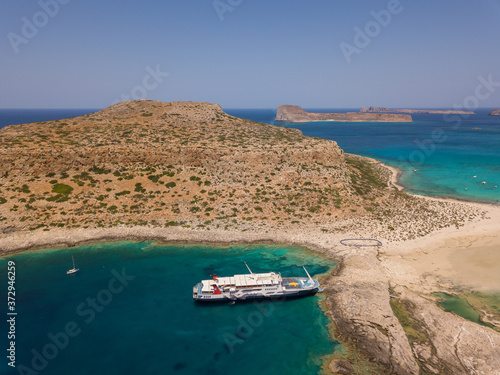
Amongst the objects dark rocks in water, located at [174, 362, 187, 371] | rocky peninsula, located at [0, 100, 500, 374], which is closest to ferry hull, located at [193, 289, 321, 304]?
rocky peninsula, located at [0, 100, 500, 374]

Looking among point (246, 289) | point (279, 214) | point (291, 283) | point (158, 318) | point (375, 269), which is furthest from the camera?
point (279, 214)

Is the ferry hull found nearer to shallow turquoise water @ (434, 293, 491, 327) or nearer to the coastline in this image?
the coastline

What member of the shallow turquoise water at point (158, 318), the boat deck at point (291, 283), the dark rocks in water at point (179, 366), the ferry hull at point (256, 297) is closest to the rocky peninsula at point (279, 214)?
the ferry hull at point (256, 297)

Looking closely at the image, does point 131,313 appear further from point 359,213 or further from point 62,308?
point 359,213

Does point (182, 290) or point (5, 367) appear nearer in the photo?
point (5, 367)

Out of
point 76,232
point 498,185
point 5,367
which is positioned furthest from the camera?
point 498,185

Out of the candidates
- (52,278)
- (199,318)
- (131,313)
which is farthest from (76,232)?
(199,318)

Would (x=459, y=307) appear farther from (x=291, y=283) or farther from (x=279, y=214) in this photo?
(x=279, y=214)

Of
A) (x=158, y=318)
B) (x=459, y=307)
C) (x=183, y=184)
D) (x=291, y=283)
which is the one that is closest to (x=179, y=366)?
(x=158, y=318)

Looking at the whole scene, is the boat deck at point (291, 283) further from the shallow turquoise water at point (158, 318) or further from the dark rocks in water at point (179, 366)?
the dark rocks in water at point (179, 366)
